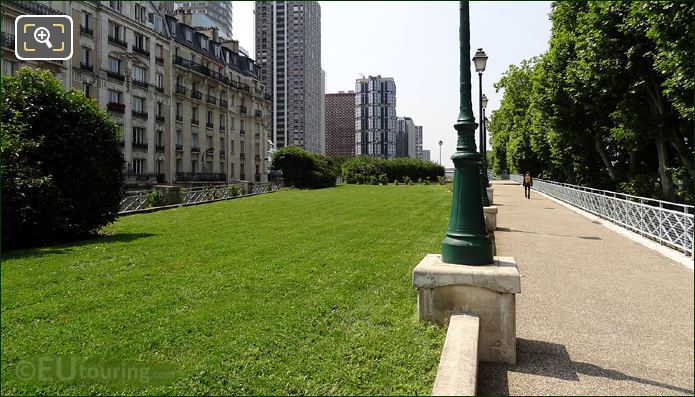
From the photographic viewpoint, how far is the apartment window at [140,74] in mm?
37469

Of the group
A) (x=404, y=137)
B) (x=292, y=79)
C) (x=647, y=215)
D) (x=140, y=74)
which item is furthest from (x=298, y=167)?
(x=404, y=137)

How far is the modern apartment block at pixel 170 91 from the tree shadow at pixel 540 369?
78.3 feet

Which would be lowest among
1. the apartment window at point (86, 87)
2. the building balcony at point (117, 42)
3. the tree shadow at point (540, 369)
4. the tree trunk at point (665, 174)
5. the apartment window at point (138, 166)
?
the tree shadow at point (540, 369)

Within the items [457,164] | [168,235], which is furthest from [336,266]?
[168,235]

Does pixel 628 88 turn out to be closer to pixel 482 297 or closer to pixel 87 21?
pixel 482 297

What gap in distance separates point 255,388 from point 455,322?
186cm

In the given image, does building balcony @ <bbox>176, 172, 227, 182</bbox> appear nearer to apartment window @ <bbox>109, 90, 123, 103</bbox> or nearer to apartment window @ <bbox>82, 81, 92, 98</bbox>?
apartment window @ <bbox>109, 90, 123, 103</bbox>

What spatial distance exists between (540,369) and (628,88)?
1530 cm

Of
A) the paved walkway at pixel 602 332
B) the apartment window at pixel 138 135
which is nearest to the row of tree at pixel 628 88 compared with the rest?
the paved walkway at pixel 602 332

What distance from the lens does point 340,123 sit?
167125 mm

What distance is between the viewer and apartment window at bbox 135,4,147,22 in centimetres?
3794

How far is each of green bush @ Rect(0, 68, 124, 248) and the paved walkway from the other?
1030 cm

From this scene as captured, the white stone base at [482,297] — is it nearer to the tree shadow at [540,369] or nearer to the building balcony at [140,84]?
the tree shadow at [540,369]

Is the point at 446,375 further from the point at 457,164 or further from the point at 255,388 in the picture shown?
the point at 457,164
